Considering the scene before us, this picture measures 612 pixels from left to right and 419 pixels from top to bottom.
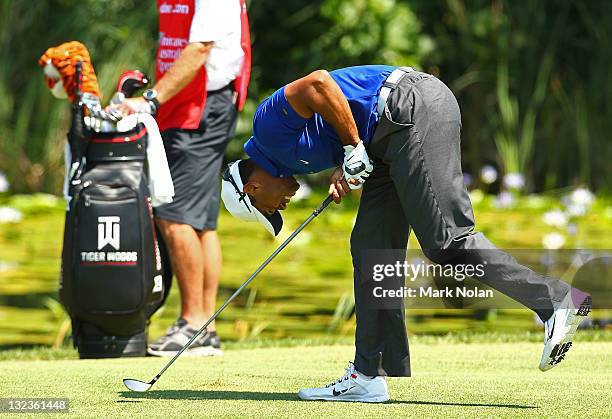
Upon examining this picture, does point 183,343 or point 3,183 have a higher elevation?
point 183,343

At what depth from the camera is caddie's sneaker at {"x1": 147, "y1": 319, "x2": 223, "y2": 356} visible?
5645mm

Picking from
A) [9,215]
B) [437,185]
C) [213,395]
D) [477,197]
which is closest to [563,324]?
[437,185]

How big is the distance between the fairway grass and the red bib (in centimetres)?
100

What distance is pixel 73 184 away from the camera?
5492 millimetres

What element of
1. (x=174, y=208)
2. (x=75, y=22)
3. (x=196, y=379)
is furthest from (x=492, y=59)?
(x=196, y=379)

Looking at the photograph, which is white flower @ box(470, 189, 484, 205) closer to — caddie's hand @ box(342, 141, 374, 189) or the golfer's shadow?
the golfer's shadow

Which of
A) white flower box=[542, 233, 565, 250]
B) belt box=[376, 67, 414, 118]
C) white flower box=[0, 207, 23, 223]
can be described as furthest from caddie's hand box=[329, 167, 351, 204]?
white flower box=[0, 207, 23, 223]

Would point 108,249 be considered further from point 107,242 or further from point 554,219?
point 554,219

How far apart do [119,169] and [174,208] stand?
0.34 meters

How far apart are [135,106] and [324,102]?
Result: 1659 millimetres

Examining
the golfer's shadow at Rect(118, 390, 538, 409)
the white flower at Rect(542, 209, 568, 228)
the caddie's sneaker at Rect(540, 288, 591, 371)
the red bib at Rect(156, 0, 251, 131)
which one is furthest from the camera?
the white flower at Rect(542, 209, 568, 228)

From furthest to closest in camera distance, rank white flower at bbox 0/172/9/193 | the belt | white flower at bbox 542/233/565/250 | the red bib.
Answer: white flower at bbox 0/172/9/193 → white flower at bbox 542/233/565/250 → the red bib → the belt

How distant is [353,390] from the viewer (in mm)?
4383

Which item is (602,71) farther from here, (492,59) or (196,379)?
(196,379)
